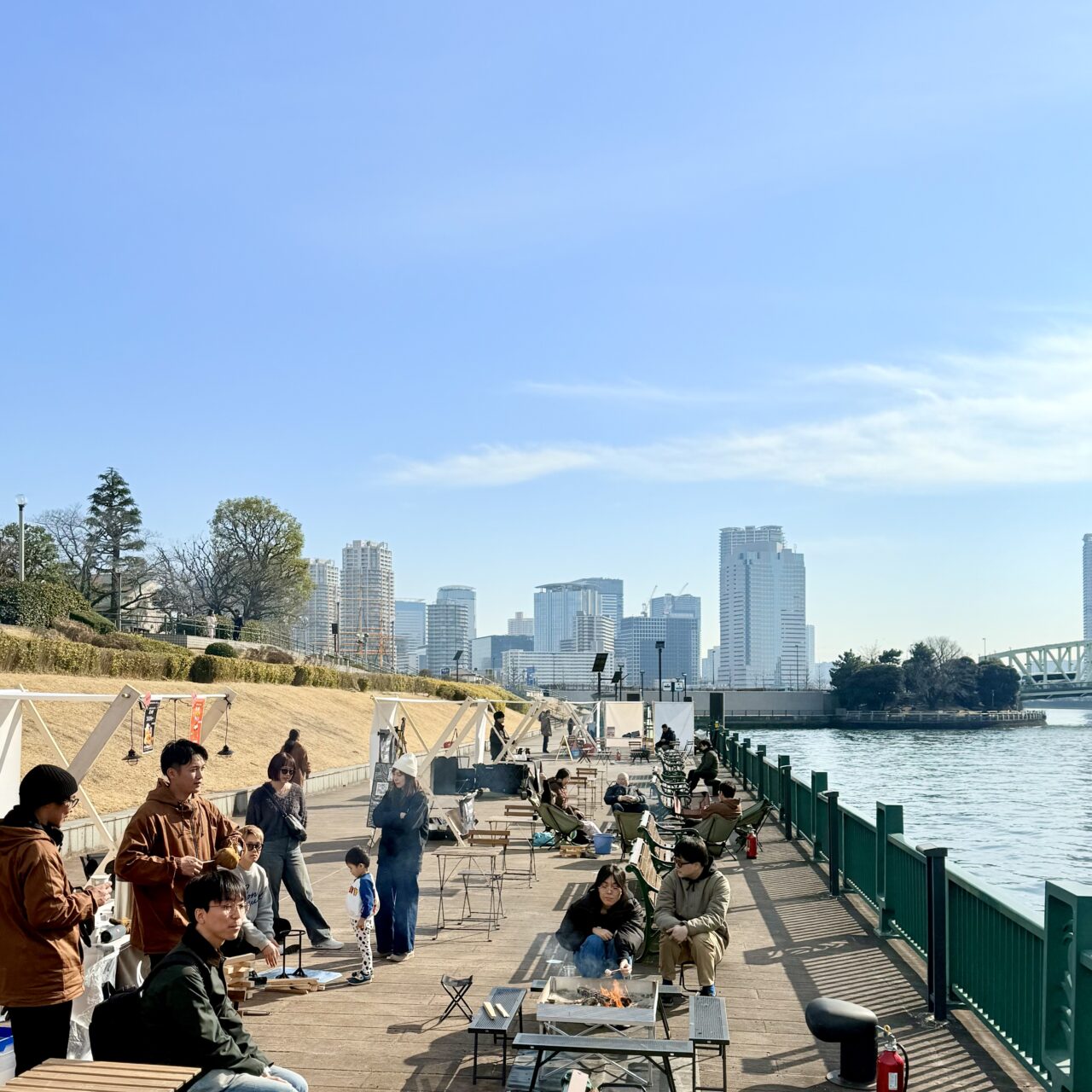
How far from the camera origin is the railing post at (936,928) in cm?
754

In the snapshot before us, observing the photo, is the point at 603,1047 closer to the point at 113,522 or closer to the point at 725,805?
the point at 725,805

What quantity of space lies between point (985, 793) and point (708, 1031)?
178 feet

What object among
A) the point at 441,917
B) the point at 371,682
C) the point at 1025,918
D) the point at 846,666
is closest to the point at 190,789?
the point at 1025,918

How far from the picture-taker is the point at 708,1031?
602cm

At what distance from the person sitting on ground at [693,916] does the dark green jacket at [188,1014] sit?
4.21 metres

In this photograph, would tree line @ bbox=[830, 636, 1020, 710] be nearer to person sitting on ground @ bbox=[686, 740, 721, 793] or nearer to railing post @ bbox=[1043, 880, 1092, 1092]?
person sitting on ground @ bbox=[686, 740, 721, 793]

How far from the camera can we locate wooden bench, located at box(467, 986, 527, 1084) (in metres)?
6.20

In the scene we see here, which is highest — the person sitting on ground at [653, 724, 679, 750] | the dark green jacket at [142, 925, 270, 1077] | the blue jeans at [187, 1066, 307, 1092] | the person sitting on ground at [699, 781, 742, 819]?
the dark green jacket at [142, 925, 270, 1077]

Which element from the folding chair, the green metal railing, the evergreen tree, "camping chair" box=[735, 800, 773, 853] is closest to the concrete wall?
the folding chair

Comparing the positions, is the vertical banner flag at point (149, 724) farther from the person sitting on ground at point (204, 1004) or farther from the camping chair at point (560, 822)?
the person sitting on ground at point (204, 1004)

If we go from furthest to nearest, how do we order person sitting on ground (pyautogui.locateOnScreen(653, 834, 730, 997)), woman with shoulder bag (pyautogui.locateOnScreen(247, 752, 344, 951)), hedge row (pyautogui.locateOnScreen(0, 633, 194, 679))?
hedge row (pyautogui.locateOnScreen(0, 633, 194, 679)) < woman with shoulder bag (pyautogui.locateOnScreen(247, 752, 344, 951)) < person sitting on ground (pyautogui.locateOnScreen(653, 834, 730, 997))

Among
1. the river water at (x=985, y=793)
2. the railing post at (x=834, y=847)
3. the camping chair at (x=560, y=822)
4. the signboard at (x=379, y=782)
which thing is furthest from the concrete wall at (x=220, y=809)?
the river water at (x=985, y=793)

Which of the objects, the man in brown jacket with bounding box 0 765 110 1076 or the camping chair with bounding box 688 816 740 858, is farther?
the camping chair with bounding box 688 816 740 858

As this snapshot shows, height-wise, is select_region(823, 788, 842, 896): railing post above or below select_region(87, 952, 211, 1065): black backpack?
below
